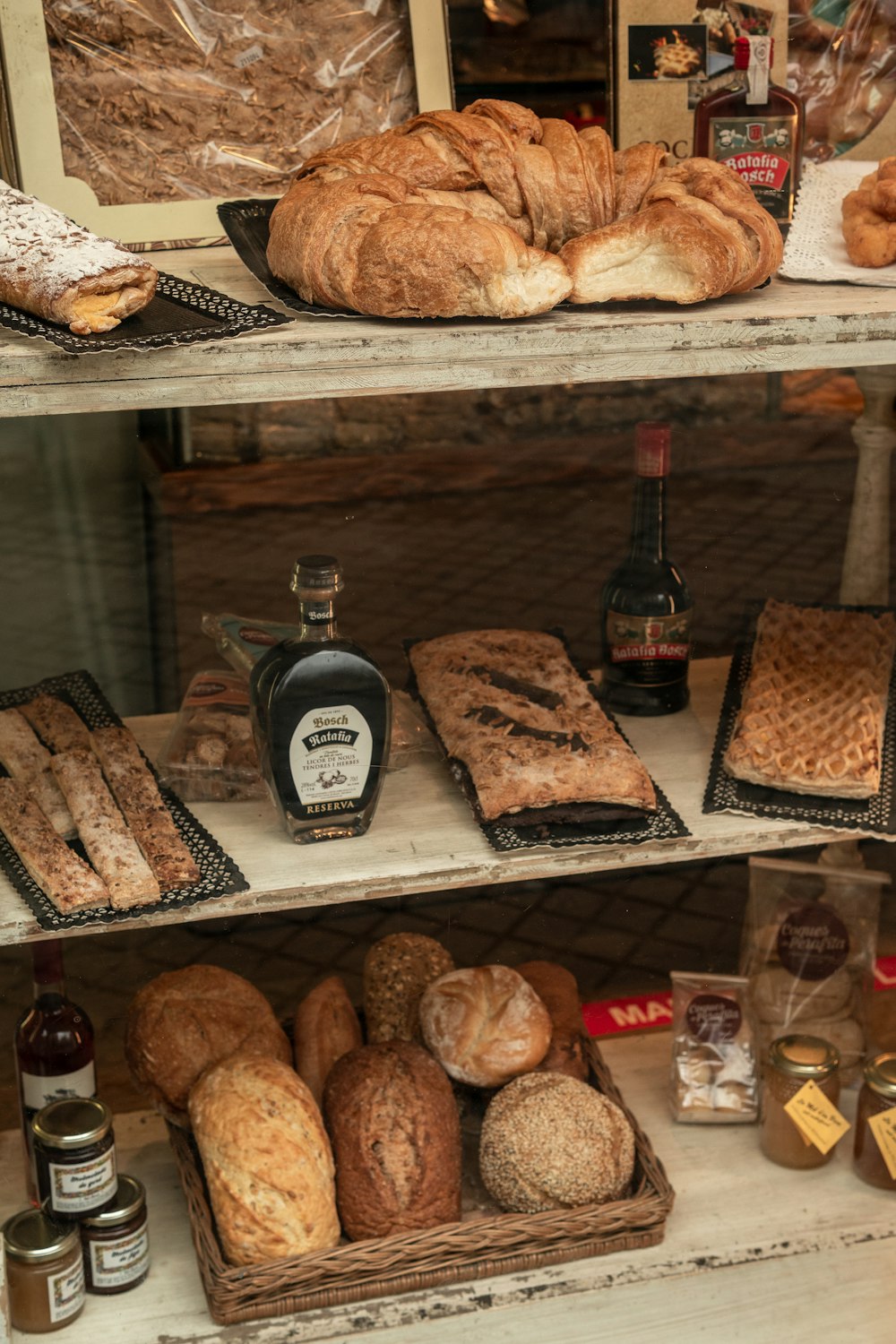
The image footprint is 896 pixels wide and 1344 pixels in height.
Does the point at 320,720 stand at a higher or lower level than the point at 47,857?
higher

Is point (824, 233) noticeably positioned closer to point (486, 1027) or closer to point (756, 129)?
point (756, 129)

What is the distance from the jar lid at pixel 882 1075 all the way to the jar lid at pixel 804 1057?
0.05 m

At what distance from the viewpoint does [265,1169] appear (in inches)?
70.6

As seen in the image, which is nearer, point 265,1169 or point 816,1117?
point 265,1169

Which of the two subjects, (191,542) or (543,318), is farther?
(191,542)

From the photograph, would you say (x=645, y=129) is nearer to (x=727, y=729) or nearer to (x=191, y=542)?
(x=727, y=729)

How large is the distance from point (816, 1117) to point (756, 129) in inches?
52.2

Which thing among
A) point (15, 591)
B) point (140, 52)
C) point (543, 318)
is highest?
point (140, 52)

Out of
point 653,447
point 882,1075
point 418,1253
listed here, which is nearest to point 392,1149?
point 418,1253

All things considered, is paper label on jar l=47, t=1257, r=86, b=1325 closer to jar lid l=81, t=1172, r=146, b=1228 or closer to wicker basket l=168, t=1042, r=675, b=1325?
jar lid l=81, t=1172, r=146, b=1228

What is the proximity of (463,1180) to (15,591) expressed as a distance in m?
1.40

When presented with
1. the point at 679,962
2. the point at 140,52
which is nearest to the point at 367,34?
the point at 140,52

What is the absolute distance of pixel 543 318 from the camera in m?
1.48

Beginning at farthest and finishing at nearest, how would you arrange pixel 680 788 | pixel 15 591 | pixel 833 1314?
pixel 15 591, pixel 833 1314, pixel 680 788
